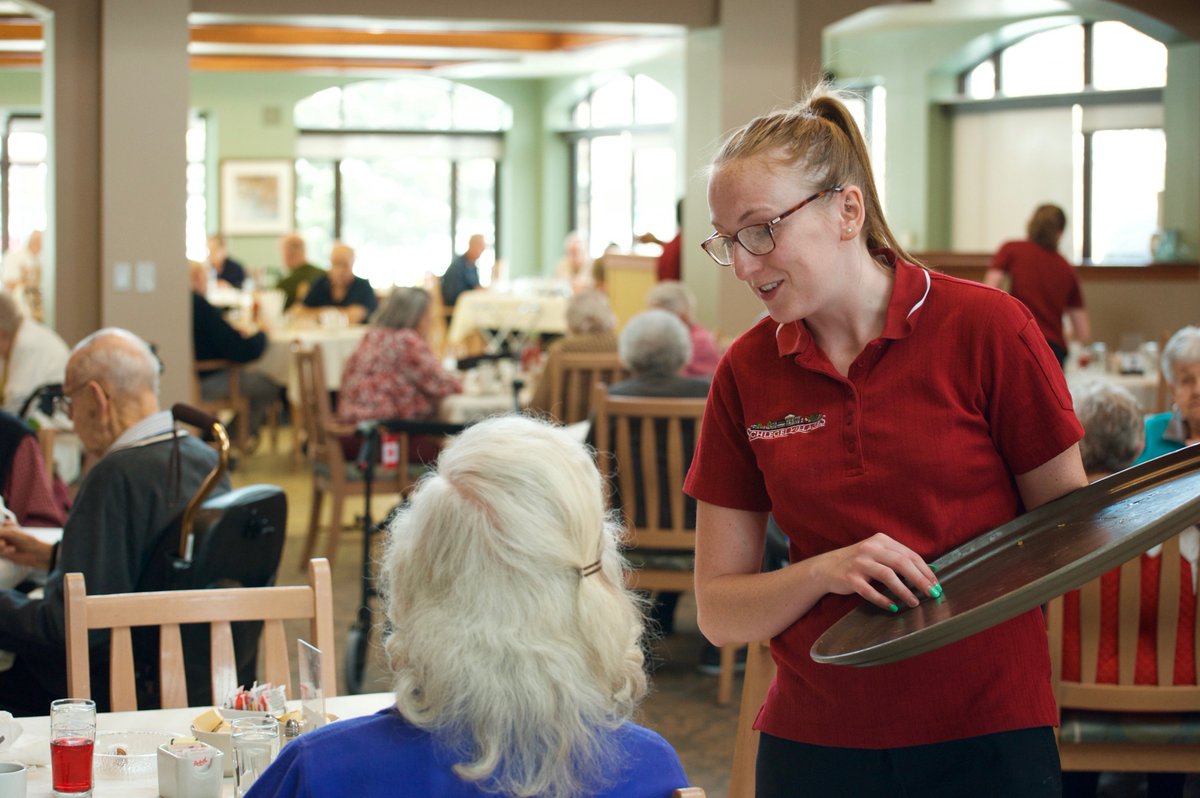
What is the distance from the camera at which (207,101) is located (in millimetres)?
15297

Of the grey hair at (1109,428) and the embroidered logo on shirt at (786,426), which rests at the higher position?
the embroidered logo on shirt at (786,426)

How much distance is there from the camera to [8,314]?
5445mm

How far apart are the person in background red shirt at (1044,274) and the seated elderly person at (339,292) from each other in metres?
4.65

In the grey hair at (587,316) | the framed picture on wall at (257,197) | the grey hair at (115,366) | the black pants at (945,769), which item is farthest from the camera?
the framed picture on wall at (257,197)

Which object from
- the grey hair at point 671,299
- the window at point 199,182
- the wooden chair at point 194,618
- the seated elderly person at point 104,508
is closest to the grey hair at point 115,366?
the seated elderly person at point 104,508

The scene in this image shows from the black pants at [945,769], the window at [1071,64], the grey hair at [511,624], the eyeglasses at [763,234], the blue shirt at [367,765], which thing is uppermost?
the window at [1071,64]

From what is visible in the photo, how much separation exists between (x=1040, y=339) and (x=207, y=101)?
49.0 feet

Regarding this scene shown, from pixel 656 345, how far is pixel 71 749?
127 inches

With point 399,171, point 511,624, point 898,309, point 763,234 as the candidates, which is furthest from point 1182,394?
point 399,171

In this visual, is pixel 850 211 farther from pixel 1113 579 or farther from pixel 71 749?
pixel 1113 579

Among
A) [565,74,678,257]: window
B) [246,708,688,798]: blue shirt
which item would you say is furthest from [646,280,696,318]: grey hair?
[565,74,678,257]: window

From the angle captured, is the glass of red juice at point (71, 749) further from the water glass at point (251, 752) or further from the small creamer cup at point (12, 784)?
the water glass at point (251, 752)

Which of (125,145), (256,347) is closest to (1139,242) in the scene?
(256,347)

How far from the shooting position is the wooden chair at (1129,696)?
2715mm
